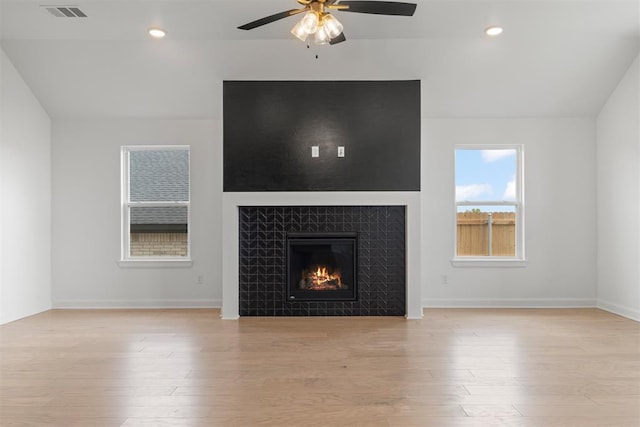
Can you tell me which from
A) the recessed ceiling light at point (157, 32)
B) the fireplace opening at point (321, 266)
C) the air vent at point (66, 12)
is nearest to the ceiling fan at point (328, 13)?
the recessed ceiling light at point (157, 32)

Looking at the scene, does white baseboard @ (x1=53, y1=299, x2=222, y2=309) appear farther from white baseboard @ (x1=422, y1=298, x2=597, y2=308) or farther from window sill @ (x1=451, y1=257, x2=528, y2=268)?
window sill @ (x1=451, y1=257, x2=528, y2=268)

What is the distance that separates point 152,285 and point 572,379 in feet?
15.4

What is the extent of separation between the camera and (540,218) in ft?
17.8

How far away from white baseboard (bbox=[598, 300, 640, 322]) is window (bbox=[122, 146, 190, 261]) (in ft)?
17.6

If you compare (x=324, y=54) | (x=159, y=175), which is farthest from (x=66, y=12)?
(x=324, y=54)

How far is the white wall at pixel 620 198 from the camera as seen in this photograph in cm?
472

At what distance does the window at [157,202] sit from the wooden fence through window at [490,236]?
145 inches

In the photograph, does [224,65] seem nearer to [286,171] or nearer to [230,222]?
[286,171]

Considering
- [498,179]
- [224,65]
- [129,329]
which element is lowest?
[129,329]

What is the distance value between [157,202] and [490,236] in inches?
175

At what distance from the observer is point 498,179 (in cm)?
555

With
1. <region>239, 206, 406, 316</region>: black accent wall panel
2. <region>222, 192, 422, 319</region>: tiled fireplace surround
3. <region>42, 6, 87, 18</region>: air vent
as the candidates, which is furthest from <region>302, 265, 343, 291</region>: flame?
<region>42, 6, 87, 18</region>: air vent

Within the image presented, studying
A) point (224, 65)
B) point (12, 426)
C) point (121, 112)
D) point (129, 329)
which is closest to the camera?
point (12, 426)

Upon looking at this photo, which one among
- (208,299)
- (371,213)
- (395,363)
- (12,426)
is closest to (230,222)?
(208,299)
